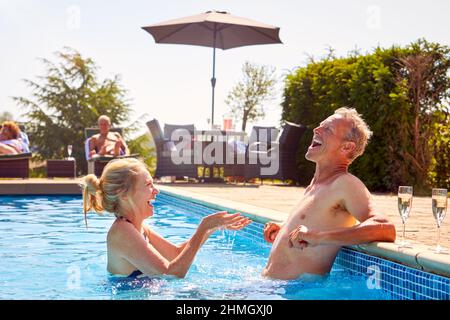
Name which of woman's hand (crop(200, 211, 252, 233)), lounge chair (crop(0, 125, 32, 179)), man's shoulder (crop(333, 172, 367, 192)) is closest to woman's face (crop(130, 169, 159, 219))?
woman's hand (crop(200, 211, 252, 233))

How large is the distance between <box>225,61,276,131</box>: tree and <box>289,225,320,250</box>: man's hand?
21566 millimetres

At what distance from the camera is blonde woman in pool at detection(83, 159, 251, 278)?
3.23 metres

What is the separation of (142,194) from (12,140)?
9.31 metres

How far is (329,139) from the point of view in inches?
136

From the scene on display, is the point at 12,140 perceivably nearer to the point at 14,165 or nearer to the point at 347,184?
the point at 14,165

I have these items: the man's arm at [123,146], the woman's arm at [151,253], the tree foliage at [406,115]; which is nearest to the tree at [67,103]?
the man's arm at [123,146]

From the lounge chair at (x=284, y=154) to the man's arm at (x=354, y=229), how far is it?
305 inches

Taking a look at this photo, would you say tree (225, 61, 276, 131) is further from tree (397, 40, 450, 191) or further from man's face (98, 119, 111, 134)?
tree (397, 40, 450, 191)

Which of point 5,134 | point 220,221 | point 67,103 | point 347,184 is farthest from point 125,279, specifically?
point 67,103

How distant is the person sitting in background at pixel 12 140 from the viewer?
38.6ft

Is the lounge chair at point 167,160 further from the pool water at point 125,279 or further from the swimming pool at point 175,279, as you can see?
the swimming pool at point 175,279
